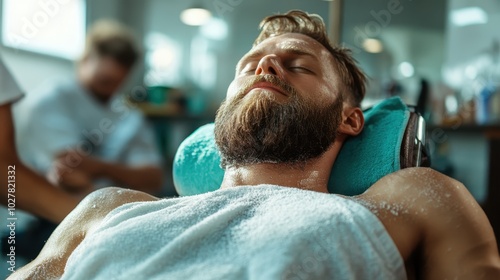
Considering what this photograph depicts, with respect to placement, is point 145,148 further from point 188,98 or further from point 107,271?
point 107,271

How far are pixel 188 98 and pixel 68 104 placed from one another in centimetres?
78

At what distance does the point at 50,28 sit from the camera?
2.46m

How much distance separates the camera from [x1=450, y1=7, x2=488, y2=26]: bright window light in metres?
2.45

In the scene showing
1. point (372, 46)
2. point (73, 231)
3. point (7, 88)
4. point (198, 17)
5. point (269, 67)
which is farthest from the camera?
point (198, 17)

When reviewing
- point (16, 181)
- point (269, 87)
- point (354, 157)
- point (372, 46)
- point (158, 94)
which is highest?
point (269, 87)

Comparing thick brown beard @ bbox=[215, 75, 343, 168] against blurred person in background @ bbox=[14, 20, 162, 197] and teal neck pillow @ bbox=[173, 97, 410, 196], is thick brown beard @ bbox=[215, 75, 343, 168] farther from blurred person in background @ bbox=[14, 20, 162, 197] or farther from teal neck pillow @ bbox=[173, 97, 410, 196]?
blurred person in background @ bbox=[14, 20, 162, 197]

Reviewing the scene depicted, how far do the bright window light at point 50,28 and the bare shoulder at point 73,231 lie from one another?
3.76 ft

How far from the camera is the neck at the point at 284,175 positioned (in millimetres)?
1059

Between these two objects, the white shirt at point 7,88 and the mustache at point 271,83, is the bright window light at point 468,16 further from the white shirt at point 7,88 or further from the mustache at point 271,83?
the white shirt at point 7,88

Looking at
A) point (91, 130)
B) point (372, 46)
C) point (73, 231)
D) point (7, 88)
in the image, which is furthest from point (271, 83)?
point (372, 46)

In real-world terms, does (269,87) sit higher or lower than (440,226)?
higher

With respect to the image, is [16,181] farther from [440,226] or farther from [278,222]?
[440,226]

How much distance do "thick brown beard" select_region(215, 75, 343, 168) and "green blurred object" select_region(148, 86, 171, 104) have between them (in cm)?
185

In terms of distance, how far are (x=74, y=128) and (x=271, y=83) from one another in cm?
140
